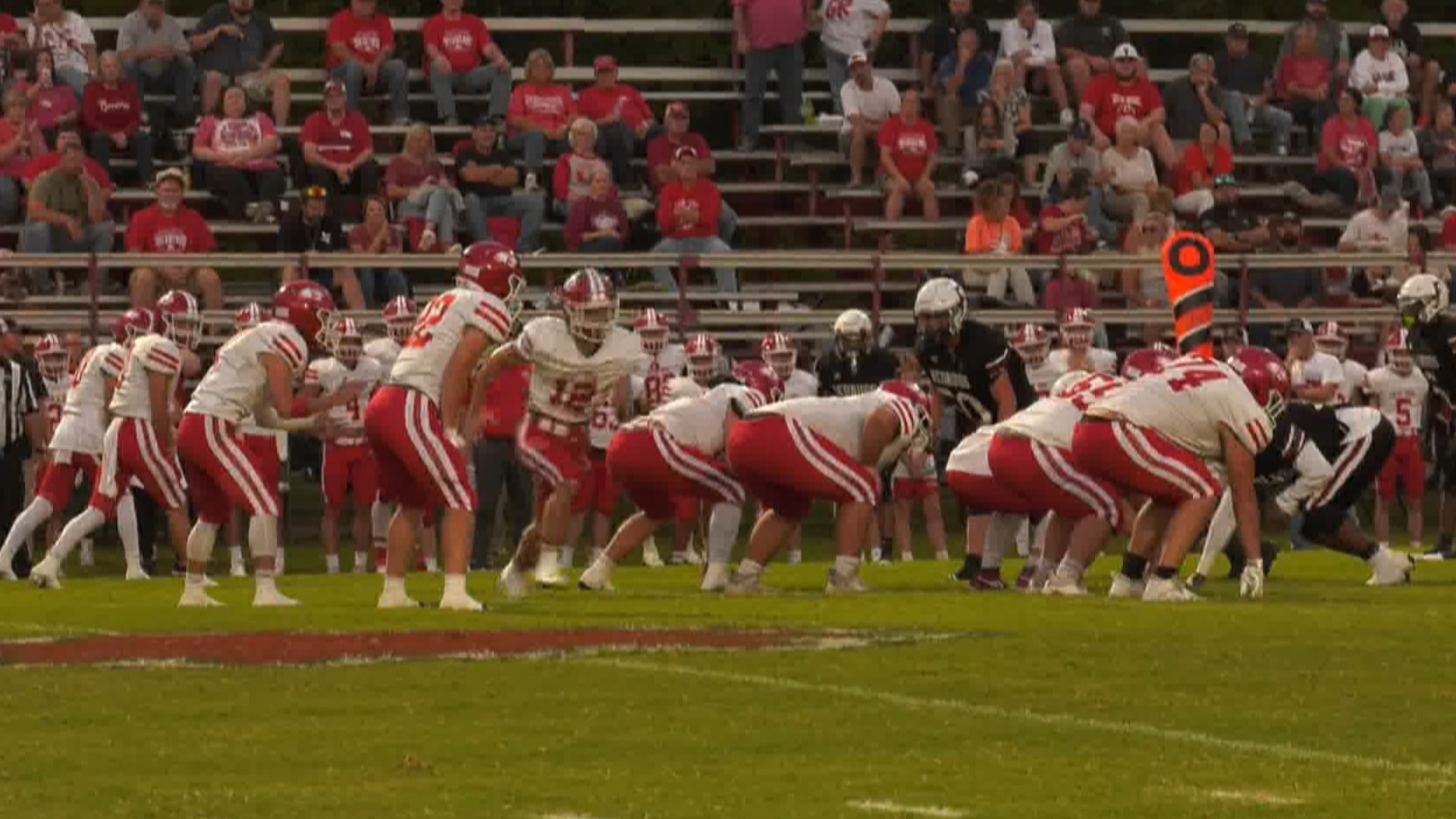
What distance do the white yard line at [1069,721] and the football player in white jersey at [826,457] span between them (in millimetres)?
3462

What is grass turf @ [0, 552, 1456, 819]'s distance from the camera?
7.92 m

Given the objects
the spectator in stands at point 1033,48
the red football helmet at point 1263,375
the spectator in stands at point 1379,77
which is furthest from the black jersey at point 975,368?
the spectator in stands at point 1379,77

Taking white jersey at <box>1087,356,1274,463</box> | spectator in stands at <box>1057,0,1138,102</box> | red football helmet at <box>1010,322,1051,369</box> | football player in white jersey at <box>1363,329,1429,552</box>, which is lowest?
football player in white jersey at <box>1363,329,1429,552</box>

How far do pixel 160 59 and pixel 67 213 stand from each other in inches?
93.9

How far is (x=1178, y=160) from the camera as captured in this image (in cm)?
2458

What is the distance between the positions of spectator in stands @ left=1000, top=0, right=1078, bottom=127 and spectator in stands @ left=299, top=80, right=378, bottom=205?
5852mm

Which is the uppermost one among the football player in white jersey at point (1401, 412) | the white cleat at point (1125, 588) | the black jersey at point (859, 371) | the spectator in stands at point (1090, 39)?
the spectator in stands at point (1090, 39)

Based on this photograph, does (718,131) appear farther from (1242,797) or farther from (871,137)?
(1242,797)

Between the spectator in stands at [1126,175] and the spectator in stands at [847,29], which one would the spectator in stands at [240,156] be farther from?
the spectator in stands at [1126,175]

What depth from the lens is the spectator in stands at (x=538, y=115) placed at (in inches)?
916

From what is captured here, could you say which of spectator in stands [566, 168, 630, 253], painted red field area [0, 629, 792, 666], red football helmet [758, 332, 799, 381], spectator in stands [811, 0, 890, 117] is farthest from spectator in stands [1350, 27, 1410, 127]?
painted red field area [0, 629, 792, 666]

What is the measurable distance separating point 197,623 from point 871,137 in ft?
42.0

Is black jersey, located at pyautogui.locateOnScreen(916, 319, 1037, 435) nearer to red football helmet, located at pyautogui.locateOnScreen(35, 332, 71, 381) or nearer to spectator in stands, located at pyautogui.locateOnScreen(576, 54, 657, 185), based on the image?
red football helmet, located at pyautogui.locateOnScreen(35, 332, 71, 381)

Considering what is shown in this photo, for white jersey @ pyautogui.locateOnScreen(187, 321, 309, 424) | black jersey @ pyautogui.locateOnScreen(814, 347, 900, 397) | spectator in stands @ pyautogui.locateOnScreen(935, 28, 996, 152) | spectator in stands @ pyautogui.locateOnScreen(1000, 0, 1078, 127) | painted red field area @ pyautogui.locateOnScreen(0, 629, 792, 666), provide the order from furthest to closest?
1. spectator in stands @ pyautogui.locateOnScreen(1000, 0, 1078, 127)
2. spectator in stands @ pyautogui.locateOnScreen(935, 28, 996, 152)
3. black jersey @ pyautogui.locateOnScreen(814, 347, 900, 397)
4. white jersey @ pyautogui.locateOnScreen(187, 321, 309, 424)
5. painted red field area @ pyautogui.locateOnScreen(0, 629, 792, 666)
